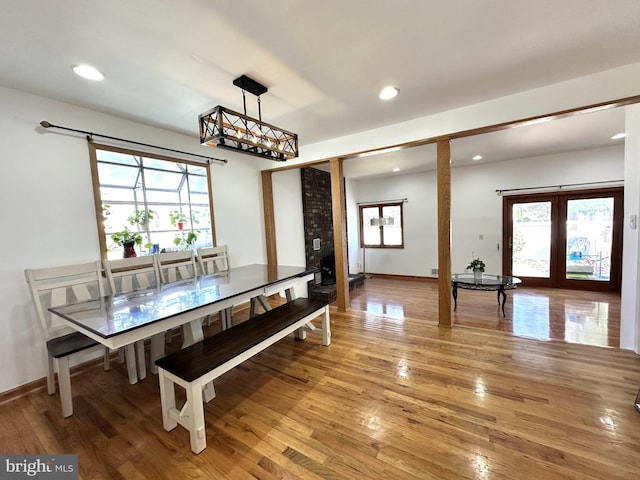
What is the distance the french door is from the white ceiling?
139 inches

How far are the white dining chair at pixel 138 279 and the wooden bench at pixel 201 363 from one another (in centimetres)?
68

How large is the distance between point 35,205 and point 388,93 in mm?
3226

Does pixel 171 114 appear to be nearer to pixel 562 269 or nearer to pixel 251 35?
pixel 251 35

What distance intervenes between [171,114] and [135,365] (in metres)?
2.42

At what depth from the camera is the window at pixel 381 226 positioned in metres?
6.11

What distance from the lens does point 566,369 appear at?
209 centimetres

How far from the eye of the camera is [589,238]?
458 cm

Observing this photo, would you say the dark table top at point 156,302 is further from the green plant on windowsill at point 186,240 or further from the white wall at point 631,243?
the white wall at point 631,243

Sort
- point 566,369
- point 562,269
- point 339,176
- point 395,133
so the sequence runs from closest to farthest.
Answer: point 566,369, point 395,133, point 339,176, point 562,269

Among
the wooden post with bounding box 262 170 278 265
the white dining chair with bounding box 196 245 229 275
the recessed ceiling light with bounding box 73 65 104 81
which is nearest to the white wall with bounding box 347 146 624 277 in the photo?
the wooden post with bounding box 262 170 278 265

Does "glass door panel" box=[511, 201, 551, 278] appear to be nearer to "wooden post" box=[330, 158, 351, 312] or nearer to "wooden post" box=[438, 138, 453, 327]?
"wooden post" box=[438, 138, 453, 327]

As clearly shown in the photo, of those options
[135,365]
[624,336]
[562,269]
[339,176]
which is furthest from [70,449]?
[562,269]

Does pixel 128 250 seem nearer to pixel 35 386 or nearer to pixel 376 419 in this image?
pixel 35 386

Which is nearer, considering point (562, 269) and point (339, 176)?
point (339, 176)
